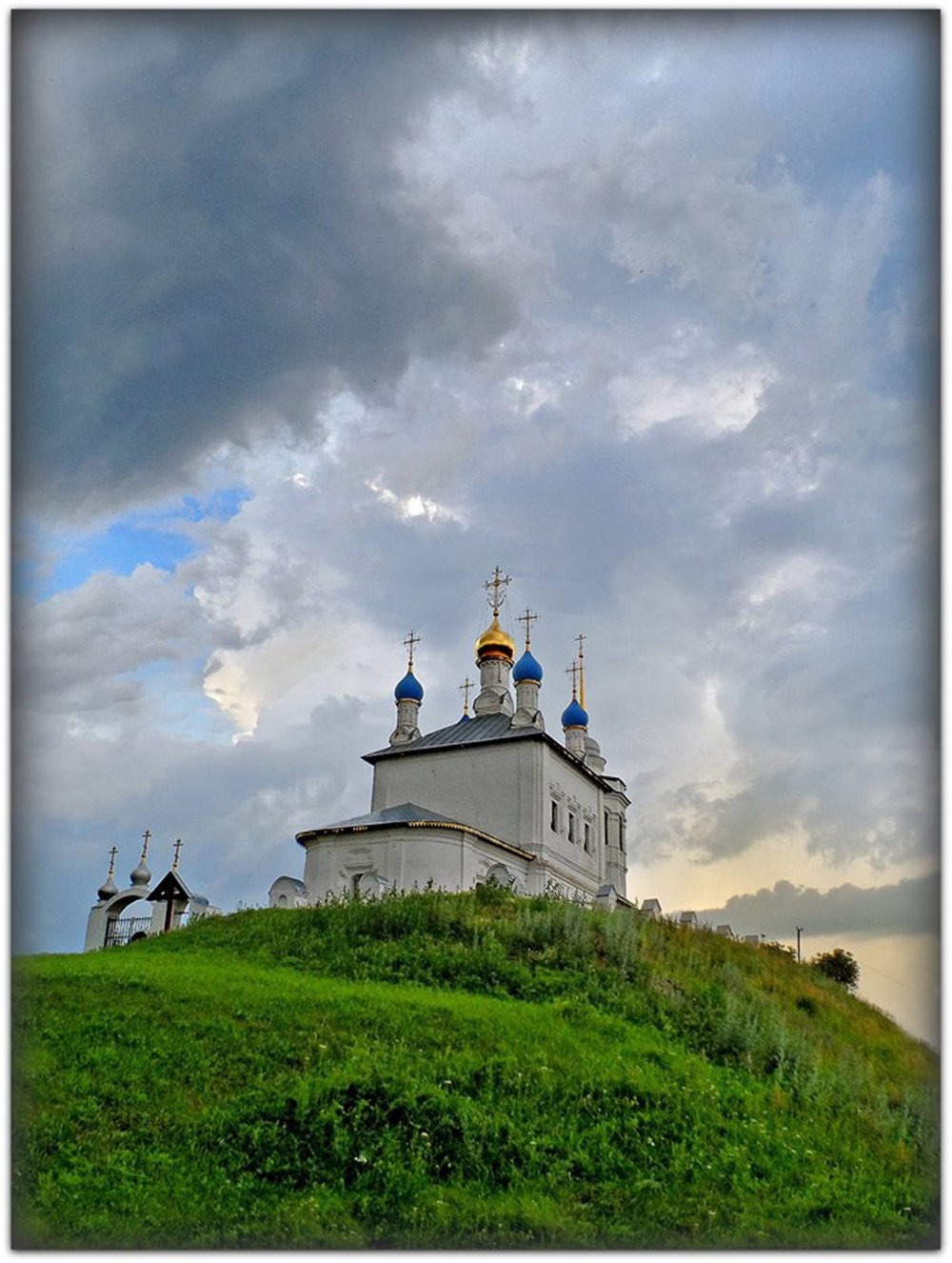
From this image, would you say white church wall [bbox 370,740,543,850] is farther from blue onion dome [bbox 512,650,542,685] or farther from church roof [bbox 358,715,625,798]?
blue onion dome [bbox 512,650,542,685]

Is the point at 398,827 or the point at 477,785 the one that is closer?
the point at 398,827

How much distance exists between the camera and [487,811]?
28203 mm

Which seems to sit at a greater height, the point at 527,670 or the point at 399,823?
the point at 527,670

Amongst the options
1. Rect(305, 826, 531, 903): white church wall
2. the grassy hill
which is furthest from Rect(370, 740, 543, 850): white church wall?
Result: the grassy hill

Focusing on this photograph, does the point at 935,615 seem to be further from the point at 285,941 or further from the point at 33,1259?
the point at 285,941

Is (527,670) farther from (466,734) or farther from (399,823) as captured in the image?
(399,823)

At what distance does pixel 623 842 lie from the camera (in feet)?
115

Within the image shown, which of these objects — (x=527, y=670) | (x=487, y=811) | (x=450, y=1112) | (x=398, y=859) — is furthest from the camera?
(x=527, y=670)

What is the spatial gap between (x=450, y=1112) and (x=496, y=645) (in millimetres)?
24738

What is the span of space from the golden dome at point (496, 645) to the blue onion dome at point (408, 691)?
211cm

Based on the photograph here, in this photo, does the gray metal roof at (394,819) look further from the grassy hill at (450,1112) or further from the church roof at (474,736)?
the grassy hill at (450,1112)

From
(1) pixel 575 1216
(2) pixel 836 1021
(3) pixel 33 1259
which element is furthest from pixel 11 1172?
(2) pixel 836 1021

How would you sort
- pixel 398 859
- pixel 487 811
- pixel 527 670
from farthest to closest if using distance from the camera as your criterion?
pixel 527 670 → pixel 487 811 → pixel 398 859

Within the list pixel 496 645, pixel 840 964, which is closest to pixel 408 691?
pixel 496 645
